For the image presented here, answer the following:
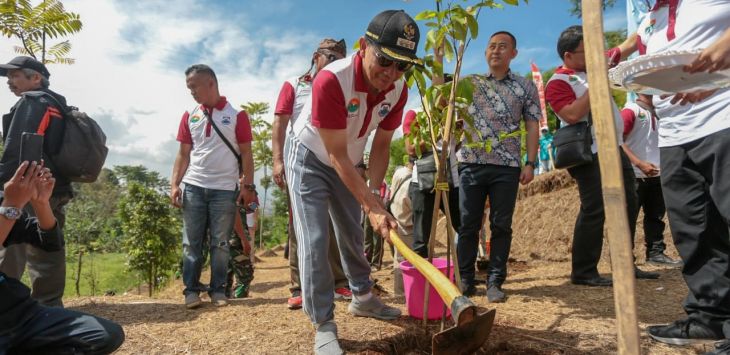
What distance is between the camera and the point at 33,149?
3.09 metres

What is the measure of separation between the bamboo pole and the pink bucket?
5.57 ft

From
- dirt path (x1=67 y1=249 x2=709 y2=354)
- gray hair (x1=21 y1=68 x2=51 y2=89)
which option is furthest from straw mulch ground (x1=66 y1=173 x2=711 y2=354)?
gray hair (x1=21 y1=68 x2=51 y2=89)

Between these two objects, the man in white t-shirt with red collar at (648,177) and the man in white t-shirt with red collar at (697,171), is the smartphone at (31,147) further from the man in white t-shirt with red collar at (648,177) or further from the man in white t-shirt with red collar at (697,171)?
the man in white t-shirt with red collar at (648,177)

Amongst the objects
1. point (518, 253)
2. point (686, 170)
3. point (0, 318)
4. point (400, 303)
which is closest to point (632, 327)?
point (686, 170)

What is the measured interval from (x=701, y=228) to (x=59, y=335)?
3.20 meters

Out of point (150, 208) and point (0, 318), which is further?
point (150, 208)

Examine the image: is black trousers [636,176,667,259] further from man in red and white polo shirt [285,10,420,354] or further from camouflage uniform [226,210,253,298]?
camouflage uniform [226,210,253,298]

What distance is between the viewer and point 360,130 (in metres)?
2.71

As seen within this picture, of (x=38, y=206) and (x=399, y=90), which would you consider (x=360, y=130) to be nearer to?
(x=399, y=90)

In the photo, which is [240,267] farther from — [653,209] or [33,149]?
[653,209]

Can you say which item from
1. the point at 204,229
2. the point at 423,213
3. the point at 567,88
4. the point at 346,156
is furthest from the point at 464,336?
the point at 204,229

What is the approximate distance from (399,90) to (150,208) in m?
7.08

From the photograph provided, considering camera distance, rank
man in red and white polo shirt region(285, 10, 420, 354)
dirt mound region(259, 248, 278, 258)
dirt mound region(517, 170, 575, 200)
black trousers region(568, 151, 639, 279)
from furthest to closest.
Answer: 1. dirt mound region(259, 248, 278, 258)
2. dirt mound region(517, 170, 575, 200)
3. black trousers region(568, 151, 639, 279)
4. man in red and white polo shirt region(285, 10, 420, 354)

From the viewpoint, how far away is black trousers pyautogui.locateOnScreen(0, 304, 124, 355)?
6.54 ft
